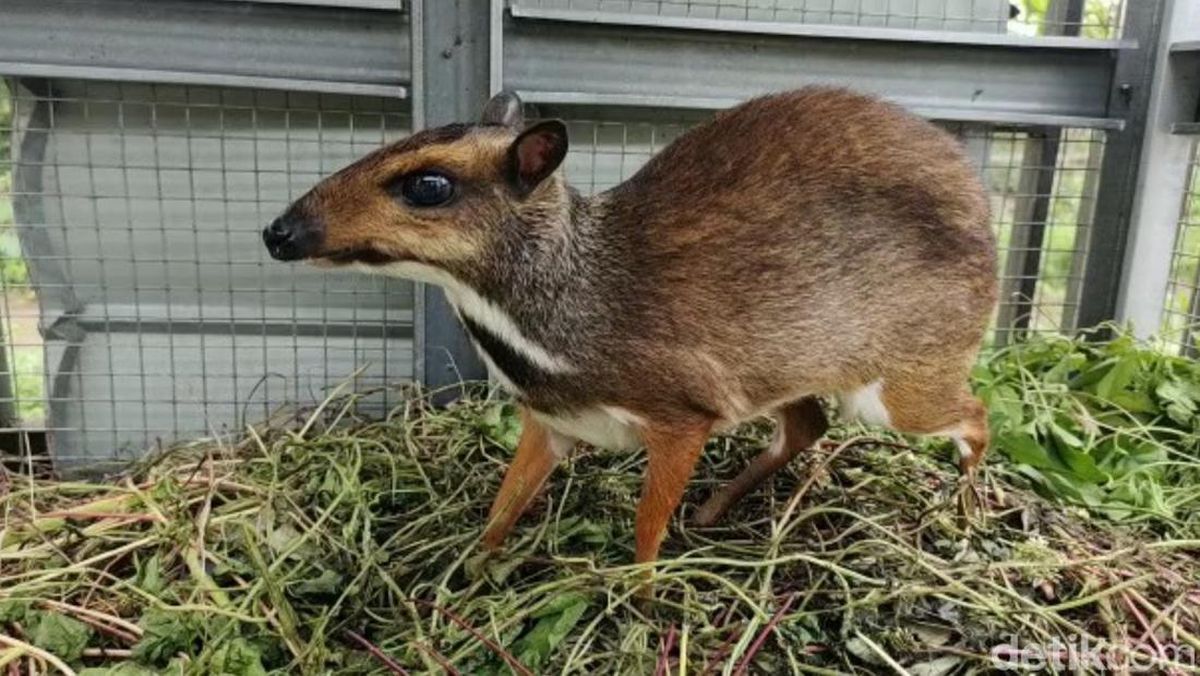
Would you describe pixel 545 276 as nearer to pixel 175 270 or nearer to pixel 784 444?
pixel 784 444

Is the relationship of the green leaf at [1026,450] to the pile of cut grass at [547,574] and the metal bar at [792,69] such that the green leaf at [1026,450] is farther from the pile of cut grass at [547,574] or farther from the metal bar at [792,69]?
the metal bar at [792,69]

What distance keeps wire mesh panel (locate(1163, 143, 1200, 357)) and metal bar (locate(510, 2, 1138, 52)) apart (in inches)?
28.5

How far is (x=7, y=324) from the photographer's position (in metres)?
3.78

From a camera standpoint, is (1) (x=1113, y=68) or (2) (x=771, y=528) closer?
(2) (x=771, y=528)

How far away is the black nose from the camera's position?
7.60 ft

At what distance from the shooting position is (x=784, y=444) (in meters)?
3.11

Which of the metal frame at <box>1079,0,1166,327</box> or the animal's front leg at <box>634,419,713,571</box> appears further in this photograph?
the metal frame at <box>1079,0,1166,327</box>

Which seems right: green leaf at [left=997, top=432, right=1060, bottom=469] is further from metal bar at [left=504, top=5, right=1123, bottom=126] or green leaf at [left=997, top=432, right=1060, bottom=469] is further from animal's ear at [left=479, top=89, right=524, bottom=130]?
animal's ear at [left=479, top=89, right=524, bottom=130]

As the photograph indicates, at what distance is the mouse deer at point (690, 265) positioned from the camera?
2.39 metres

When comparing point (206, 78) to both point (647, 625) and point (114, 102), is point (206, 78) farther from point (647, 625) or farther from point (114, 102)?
point (647, 625)

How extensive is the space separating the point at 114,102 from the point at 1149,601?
365 cm

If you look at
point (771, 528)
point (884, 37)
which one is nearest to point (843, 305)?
point (771, 528)

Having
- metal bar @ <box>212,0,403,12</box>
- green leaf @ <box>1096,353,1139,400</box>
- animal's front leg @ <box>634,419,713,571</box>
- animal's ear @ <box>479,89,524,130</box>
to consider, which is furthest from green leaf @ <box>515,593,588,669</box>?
green leaf @ <box>1096,353,1139,400</box>

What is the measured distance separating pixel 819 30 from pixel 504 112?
149 centimetres
